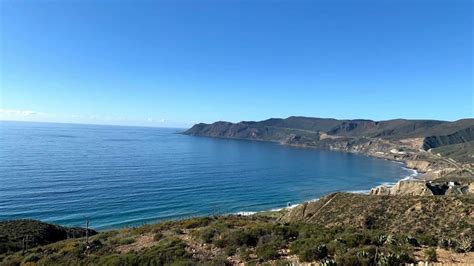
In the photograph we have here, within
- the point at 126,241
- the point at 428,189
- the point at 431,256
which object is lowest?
the point at 428,189

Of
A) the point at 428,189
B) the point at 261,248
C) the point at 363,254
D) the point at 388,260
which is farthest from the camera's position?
the point at 428,189

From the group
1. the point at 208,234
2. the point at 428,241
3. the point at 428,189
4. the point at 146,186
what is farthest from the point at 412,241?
the point at 146,186

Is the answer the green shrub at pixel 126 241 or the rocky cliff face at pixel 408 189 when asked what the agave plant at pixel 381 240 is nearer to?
the green shrub at pixel 126 241

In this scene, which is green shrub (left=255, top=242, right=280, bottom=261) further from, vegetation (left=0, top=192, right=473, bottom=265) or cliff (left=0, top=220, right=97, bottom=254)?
cliff (left=0, top=220, right=97, bottom=254)

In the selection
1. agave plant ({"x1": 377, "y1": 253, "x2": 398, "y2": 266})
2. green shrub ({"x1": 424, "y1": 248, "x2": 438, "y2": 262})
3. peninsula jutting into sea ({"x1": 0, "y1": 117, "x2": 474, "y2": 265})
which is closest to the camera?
agave plant ({"x1": 377, "y1": 253, "x2": 398, "y2": 266})

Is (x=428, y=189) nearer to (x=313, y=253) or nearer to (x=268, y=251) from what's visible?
(x=313, y=253)

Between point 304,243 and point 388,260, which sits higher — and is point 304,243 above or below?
below

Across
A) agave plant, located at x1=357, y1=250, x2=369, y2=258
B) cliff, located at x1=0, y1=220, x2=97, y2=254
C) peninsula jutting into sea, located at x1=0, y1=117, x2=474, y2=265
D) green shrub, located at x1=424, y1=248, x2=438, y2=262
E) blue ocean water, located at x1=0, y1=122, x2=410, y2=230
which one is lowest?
blue ocean water, located at x1=0, y1=122, x2=410, y2=230

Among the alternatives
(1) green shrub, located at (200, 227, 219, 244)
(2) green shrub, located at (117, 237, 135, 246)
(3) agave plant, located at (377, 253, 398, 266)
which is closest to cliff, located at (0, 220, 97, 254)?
(2) green shrub, located at (117, 237, 135, 246)

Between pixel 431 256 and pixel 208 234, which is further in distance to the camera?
pixel 208 234

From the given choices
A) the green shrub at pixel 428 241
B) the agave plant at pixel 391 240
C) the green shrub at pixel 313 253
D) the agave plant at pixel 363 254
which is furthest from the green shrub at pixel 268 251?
the green shrub at pixel 428 241

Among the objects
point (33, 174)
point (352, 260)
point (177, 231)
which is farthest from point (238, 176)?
point (352, 260)
